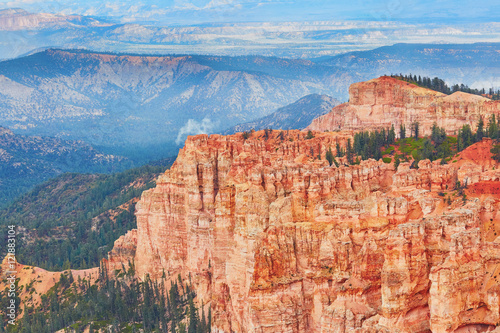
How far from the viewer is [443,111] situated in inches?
5221

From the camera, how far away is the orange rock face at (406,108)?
130375 millimetres

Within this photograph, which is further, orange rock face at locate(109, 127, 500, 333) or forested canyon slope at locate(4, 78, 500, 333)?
forested canyon slope at locate(4, 78, 500, 333)

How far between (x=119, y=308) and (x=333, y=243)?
1674 inches

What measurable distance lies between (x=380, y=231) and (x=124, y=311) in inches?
1791

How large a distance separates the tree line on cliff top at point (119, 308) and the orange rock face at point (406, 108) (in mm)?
49199

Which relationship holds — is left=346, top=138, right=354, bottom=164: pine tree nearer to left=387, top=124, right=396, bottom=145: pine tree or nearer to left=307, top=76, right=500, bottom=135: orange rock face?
left=387, top=124, right=396, bottom=145: pine tree

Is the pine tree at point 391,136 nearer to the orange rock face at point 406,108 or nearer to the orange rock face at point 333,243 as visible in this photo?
the orange rock face at point 406,108

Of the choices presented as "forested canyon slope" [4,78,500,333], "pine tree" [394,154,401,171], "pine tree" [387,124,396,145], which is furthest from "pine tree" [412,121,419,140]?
"forested canyon slope" [4,78,500,333]

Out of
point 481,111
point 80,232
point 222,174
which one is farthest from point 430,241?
point 80,232

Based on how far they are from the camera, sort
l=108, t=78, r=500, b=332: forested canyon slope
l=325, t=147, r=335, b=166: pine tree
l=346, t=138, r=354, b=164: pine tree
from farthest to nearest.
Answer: l=346, t=138, r=354, b=164: pine tree < l=325, t=147, r=335, b=166: pine tree < l=108, t=78, r=500, b=332: forested canyon slope

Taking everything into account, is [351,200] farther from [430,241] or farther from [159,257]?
[159,257]

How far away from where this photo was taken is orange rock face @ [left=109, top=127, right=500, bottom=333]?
64875mm

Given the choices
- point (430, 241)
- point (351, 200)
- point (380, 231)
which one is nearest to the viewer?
point (430, 241)

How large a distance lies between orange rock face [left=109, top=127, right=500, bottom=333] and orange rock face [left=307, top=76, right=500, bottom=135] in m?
27.2
